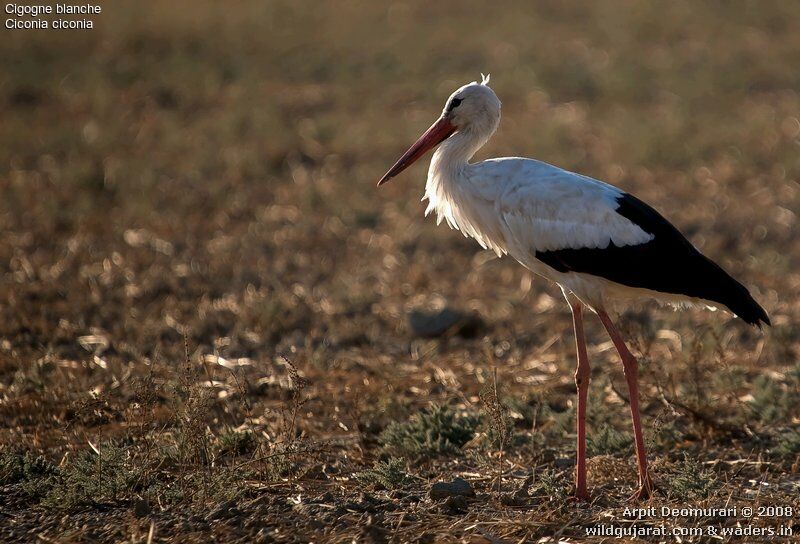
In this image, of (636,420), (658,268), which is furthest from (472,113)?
(636,420)

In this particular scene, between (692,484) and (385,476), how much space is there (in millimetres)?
1534

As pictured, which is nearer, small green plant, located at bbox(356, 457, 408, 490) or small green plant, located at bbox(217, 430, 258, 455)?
small green plant, located at bbox(356, 457, 408, 490)

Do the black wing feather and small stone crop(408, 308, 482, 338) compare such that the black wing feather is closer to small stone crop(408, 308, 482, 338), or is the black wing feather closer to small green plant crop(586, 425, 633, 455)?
small green plant crop(586, 425, 633, 455)

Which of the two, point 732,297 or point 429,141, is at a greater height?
point 429,141

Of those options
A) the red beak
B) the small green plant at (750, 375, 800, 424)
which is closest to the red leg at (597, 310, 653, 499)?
the small green plant at (750, 375, 800, 424)

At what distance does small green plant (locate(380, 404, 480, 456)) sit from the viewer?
578cm

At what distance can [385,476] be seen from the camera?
203 inches

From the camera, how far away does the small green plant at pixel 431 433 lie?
578 cm

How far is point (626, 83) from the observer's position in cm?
1755

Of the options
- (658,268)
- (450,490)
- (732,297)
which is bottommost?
(450,490)

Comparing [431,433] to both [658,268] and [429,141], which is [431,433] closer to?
[658,268]

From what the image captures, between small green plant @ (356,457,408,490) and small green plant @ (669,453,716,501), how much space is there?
4.49 ft

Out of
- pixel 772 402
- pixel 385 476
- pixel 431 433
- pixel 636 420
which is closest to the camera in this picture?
pixel 385 476

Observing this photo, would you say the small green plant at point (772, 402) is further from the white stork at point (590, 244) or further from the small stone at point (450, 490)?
the small stone at point (450, 490)
